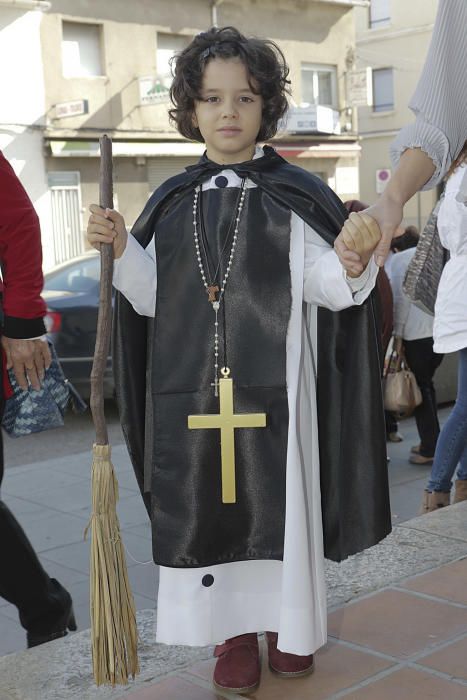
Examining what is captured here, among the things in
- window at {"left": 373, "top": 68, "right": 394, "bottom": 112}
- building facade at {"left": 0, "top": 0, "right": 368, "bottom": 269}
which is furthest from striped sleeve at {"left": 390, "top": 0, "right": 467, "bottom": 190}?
window at {"left": 373, "top": 68, "right": 394, "bottom": 112}

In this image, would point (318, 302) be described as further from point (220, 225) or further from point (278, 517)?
point (278, 517)

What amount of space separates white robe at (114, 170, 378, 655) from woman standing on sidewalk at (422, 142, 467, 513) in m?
1.69

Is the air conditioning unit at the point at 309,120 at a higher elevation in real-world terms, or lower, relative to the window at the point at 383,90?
lower

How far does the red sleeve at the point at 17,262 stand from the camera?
3.13 m

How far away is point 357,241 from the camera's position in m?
2.20

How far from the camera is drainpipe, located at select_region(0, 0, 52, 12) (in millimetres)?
19078

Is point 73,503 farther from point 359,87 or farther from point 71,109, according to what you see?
point 359,87

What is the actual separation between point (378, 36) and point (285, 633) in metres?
32.6

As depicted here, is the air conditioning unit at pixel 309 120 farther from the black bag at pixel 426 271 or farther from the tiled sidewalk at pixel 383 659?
the tiled sidewalk at pixel 383 659

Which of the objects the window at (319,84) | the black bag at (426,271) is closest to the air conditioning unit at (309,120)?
the window at (319,84)

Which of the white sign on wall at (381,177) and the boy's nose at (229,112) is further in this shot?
the white sign on wall at (381,177)

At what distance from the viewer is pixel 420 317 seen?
6.26 m

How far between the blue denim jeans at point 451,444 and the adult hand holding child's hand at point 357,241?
7.83ft

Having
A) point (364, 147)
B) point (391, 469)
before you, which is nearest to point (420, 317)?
point (391, 469)
